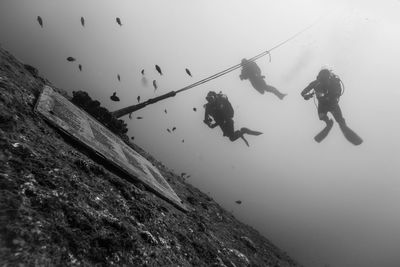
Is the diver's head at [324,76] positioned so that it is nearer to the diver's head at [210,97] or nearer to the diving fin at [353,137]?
the diving fin at [353,137]

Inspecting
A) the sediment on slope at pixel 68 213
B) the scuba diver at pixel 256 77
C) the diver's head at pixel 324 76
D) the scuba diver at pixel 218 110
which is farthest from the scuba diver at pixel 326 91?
the sediment on slope at pixel 68 213

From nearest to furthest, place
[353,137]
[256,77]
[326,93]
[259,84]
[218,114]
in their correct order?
[326,93]
[353,137]
[218,114]
[259,84]
[256,77]

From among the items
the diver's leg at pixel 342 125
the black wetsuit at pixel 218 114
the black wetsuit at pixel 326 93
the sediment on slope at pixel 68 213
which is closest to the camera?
the sediment on slope at pixel 68 213

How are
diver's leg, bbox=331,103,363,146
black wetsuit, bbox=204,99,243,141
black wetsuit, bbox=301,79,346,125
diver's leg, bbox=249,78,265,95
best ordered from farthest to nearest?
diver's leg, bbox=249,78,265,95
black wetsuit, bbox=204,99,243,141
diver's leg, bbox=331,103,363,146
black wetsuit, bbox=301,79,346,125

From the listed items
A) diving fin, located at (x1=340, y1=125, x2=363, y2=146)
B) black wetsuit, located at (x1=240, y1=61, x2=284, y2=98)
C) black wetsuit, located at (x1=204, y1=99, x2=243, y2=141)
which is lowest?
black wetsuit, located at (x1=204, y1=99, x2=243, y2=141)

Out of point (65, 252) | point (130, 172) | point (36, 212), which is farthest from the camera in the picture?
point (130, 172)

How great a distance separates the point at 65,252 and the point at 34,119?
9.16ft

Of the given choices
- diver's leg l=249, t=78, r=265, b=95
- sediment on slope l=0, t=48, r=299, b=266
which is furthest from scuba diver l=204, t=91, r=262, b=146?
sediment on slope l=0, t=48, r=299, b=266

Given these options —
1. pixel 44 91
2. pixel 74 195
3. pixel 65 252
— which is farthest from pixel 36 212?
pixel 44 91

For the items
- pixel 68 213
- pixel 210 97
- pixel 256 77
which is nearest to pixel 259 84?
pixel 256 77

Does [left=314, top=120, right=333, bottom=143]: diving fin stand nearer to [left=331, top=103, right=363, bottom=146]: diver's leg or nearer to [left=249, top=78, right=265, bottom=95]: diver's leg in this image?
[left=331, top=103, right=363, bottom=146]: diver's leg

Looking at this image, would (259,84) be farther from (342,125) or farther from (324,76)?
(342,125)

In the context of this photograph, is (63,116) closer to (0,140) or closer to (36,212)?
(0,140)

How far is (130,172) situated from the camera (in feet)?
18.2
